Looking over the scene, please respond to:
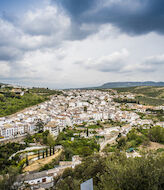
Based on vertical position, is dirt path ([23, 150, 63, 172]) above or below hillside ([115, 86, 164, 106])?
below

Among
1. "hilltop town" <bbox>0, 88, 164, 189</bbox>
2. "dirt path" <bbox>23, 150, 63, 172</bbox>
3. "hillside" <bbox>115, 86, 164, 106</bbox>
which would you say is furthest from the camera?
"hillside" <bbox>115, 86, 164, 106</bbox>

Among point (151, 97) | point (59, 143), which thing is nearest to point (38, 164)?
point (59, 143)

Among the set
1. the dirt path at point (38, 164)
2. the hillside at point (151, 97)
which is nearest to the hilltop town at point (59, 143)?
the dirt path at point (38, 164)

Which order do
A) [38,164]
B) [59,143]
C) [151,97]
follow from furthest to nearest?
[151,97]
[59,143]
[38,164]

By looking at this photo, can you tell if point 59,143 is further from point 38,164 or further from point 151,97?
point 151,97

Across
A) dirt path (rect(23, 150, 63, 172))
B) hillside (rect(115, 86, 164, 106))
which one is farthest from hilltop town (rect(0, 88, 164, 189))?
hillside (rect(115, 86, 164, 106))

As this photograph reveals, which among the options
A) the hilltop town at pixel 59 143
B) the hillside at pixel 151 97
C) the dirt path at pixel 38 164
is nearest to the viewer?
the hilltop town at pixel 59 143

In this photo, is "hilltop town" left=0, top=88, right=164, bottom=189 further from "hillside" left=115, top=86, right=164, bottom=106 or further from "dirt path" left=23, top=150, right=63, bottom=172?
"hillside" left=115, top=86, right=164, bottom=106

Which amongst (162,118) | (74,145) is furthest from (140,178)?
(162,118)

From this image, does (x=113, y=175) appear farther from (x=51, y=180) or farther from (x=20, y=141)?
(x=20, y=141)

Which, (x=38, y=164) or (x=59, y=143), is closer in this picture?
(x=38, y=164)

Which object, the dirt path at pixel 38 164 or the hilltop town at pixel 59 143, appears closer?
the hilltop town at pixel 59 143

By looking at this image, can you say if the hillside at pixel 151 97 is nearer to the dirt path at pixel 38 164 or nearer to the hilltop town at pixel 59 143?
the hilltop town at pixel 59 143
